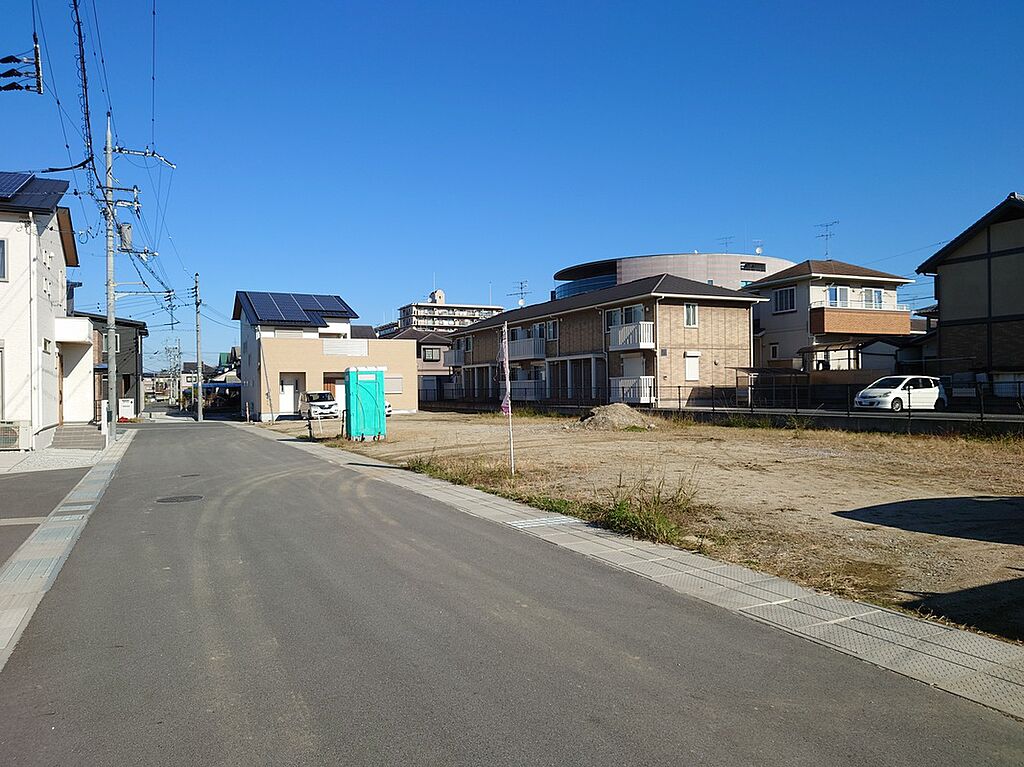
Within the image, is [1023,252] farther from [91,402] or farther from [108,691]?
[91,402]

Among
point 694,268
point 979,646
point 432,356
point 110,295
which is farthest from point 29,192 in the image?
point 694,268

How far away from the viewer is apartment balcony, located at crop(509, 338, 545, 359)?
160ft

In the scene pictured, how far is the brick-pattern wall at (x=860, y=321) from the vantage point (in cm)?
4378

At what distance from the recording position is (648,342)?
38156 mm

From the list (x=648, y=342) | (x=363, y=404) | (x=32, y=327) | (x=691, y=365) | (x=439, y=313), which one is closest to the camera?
(x=32, y=327)

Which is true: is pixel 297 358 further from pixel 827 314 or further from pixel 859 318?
pixel 859 318

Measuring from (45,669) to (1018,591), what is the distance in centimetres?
774

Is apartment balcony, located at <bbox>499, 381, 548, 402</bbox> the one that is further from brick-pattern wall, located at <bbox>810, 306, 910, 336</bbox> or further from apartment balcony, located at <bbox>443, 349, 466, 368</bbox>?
brick-pattern wall, located at <bbox>810, 306, 910, 336</bbox>

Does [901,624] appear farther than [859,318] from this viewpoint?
No

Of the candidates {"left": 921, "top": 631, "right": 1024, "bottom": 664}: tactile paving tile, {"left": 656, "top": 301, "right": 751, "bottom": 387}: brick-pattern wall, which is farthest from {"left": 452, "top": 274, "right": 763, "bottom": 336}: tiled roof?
{"left": 921, "top": 631, "right": 1024, "bottom": 664}: tactile paving tile

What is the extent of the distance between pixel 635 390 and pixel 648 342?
256 cm

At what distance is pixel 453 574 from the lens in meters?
7.45

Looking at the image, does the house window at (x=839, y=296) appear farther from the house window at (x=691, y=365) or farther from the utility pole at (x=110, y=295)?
the utility pole at (x=110, y=295)

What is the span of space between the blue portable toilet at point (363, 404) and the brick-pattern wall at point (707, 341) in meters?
16.8
